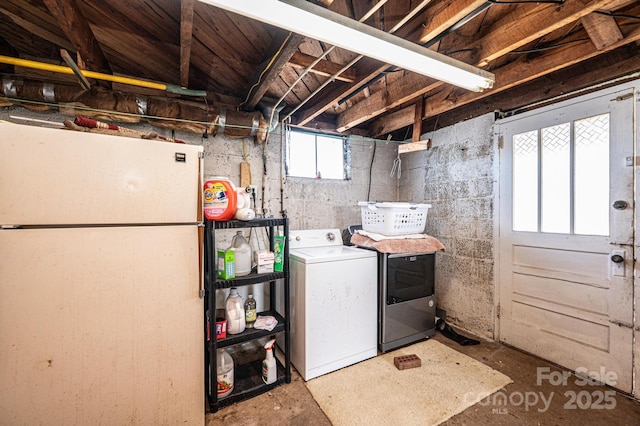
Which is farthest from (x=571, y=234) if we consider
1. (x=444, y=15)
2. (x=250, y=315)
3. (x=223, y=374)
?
(x=223, y=374)

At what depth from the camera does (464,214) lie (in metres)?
2.81

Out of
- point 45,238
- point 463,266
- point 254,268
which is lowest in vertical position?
point 463,266

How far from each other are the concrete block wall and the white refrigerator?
2580 mm

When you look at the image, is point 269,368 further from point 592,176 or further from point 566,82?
point 566,82

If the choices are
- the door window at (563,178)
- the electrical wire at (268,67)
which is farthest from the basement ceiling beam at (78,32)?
the door window at (563,178)

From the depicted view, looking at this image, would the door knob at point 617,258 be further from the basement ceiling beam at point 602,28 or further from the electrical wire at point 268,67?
the electrical wire at point 268,67

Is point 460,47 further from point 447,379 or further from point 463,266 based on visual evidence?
point 447,379

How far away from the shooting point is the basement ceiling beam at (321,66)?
176cm

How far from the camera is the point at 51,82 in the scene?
1.83 metres

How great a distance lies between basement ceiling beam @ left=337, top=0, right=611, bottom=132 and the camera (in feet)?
4.34

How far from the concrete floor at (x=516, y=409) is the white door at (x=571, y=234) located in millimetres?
216

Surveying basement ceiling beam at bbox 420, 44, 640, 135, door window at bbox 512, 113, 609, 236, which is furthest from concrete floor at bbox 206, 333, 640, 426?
basement ceiling beam at bbox 420, 44, 640, 135

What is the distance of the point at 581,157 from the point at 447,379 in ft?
6.59

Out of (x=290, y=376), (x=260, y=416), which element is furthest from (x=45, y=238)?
(x=290, y=376)
